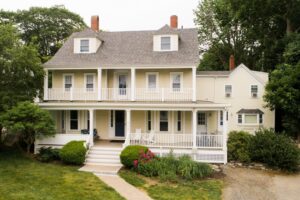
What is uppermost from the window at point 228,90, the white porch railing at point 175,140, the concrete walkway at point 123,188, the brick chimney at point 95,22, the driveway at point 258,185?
the brick chimney at point 95,22

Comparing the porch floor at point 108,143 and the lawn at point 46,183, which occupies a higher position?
the porch floor at point 108,143

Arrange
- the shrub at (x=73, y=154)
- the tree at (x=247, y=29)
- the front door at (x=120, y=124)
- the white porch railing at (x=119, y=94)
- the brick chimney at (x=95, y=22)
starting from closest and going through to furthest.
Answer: the shrub at (x=73, y=154)
the white porch railing at (x=119, y=94)
the front door at (x=120, y=124)
the brick chimney at (x=95, y=22)
the tree at (x=247, y=29)

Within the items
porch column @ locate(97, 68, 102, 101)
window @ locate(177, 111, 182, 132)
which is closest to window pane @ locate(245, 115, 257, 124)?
window @ locate(177, 111, 182, 132)

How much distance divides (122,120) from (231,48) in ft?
78.0

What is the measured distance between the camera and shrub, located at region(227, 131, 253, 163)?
16359 millimetres

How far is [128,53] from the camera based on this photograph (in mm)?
20219

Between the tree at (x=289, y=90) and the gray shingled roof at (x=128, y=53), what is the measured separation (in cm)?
717

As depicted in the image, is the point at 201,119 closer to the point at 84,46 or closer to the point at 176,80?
the point at 176,80

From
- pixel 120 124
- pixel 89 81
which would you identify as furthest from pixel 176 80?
pixel 89 81

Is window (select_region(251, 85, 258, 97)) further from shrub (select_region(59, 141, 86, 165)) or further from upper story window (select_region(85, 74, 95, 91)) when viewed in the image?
shrub (select_region(59, 141, 86, 165))

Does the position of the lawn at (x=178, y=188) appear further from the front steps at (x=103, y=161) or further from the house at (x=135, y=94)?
the house at (x=135, y=94)

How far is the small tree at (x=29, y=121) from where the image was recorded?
1473 centimetres

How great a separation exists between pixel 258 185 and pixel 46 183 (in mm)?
9697

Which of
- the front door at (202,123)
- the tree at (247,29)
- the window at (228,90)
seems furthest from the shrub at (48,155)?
the tree at (247,29)
